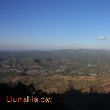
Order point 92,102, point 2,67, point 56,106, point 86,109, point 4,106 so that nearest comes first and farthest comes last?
point 4,106
point 56,106
point 86,109
point 92,102
point 2,67

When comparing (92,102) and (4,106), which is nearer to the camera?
(4,106)

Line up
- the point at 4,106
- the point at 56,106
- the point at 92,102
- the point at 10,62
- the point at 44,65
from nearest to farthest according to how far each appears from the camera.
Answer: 1. the point at 4,106
2. the point at 56,106
3. the point at 92,102
4. the point at 10,62
5. the point at 44,65

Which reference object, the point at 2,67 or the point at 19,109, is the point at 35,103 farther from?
the point at 2,67

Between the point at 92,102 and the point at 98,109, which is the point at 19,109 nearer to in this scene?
the point at 98,109

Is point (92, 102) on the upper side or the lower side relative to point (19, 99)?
lower

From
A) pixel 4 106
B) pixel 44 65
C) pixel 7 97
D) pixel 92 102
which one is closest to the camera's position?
pixel 4 106

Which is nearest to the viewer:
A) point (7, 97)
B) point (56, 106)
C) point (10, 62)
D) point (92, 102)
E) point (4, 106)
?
point (4, 106)

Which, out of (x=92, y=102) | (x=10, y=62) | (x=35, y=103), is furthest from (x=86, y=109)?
(x=10, y=62)

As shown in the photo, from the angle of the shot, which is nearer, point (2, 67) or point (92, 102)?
point (92, 102)

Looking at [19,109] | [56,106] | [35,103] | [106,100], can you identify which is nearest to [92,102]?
[106,100]
